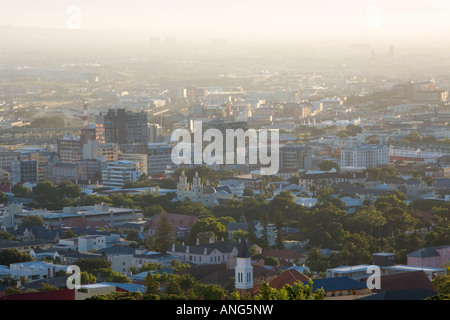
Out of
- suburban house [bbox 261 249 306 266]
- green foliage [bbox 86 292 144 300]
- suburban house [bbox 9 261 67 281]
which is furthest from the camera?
suburban house [bbox 261 249 306 266]

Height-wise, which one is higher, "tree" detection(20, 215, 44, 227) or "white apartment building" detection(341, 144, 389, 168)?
"tree" detection(20, 215, 44, 227)

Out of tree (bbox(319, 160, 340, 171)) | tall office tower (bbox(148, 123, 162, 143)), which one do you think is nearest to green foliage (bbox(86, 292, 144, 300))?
tree (bbox(319, 160, 340, 171))

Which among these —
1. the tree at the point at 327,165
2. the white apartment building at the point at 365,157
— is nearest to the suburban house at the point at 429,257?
the tree at the point at 327,165

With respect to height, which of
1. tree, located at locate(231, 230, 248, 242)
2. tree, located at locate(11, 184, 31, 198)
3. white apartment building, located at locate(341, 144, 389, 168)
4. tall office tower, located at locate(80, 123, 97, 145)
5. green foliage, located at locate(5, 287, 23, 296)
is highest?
green foliage, located at locate(5, 287, 23, 296)

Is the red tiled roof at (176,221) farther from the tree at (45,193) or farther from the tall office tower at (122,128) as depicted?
the tall office tower at (122,128)

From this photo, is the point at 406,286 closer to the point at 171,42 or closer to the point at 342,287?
the point at 342,287

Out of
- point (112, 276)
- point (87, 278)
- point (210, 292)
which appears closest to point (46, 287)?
point (87, 278)

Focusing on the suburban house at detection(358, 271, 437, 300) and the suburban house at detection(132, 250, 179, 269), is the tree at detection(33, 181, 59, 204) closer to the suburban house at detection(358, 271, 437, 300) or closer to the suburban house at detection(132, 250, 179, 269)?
the suburban house at detection(132, 250, 179, 269)

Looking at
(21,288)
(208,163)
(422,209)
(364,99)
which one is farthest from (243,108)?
(21,288)
